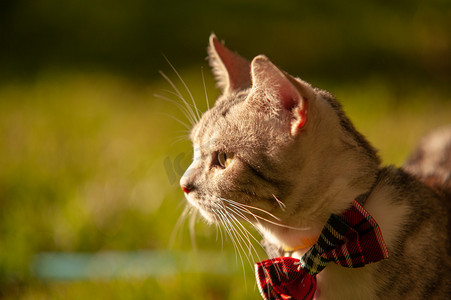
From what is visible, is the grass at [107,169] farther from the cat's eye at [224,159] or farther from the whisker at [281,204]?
the whisker at [281,204]

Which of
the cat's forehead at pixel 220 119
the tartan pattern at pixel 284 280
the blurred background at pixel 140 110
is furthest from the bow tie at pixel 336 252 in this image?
the cat's forehead at pixel 220 119

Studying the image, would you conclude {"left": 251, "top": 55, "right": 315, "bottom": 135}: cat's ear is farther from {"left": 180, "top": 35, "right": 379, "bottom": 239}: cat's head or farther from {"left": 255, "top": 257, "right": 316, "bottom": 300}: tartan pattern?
{"left": 255, "top": 257, "right": 316, "bottom": 300}: tartan pattern

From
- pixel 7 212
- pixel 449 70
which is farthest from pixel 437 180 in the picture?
pixel 449 70

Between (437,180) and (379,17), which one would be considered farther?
(379,17)

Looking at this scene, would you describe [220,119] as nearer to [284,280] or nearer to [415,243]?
[284,280]

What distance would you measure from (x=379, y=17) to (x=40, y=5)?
107 inches

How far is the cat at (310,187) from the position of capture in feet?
2.85

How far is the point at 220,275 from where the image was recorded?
4.33 feet

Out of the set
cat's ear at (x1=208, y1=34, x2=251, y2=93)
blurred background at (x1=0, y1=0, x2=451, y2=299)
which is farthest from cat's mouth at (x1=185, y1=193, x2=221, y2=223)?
cat's ear at (x1=208, y1=34, x2=251, y2=93)

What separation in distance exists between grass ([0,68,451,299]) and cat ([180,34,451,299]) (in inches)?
8.3

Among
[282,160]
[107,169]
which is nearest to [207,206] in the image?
[282,160]

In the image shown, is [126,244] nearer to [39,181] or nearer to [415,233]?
[39,181]

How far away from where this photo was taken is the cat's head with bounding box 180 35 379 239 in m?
0.87

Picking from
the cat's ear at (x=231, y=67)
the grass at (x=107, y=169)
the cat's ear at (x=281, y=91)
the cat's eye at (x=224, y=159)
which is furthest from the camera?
the grass at (x=107, y=169)
